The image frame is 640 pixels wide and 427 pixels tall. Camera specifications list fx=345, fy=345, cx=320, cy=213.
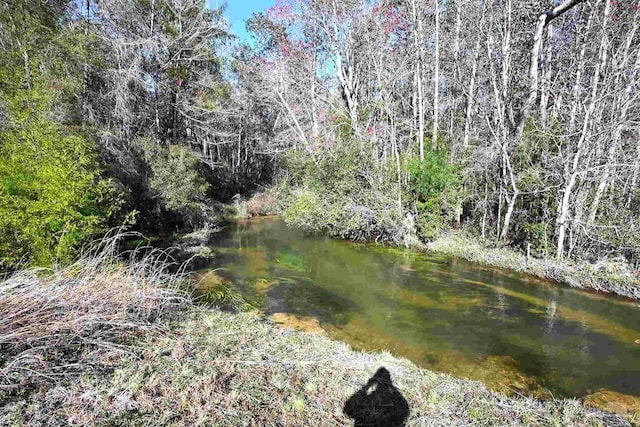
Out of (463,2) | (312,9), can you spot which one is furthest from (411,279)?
(312,9)

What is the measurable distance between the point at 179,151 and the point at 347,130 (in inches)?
267

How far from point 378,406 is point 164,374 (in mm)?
2033

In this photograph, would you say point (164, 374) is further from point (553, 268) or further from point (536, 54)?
point (536, 54)

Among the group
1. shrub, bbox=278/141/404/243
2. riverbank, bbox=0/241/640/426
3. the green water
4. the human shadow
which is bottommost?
the green water

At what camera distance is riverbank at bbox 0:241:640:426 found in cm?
275

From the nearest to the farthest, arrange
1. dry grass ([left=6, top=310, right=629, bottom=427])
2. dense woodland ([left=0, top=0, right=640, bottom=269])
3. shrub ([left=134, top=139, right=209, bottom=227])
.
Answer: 1. dry grass ([left=6, top=310, right=629, bottom=427])
2. dense woodland ([left=0, top=0, right=640, bottom=269])
3. shrub ([left=134, top=139, right=209, bottom=227])

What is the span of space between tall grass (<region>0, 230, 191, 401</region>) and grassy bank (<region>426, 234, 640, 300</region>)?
8791 mm

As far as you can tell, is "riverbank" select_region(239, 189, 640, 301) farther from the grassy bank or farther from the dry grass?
the dry grass

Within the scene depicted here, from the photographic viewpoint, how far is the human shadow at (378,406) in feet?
10.2

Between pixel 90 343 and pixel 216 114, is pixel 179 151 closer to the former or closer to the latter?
pixel 216 114

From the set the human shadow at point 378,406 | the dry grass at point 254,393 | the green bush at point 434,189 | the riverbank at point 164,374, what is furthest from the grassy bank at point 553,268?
the human shadow at point 378,406

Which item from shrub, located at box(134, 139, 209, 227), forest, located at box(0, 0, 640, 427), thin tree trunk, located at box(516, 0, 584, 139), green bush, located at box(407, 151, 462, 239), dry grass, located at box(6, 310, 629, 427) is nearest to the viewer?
dry grass, located at box(6, 310, 629, 427)

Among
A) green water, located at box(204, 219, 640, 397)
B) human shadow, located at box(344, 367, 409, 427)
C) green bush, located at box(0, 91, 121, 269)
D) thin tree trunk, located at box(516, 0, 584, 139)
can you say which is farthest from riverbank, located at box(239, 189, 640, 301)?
green bush, located at box(0, 91, 121, 269)

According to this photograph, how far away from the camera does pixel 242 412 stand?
9.50ft
